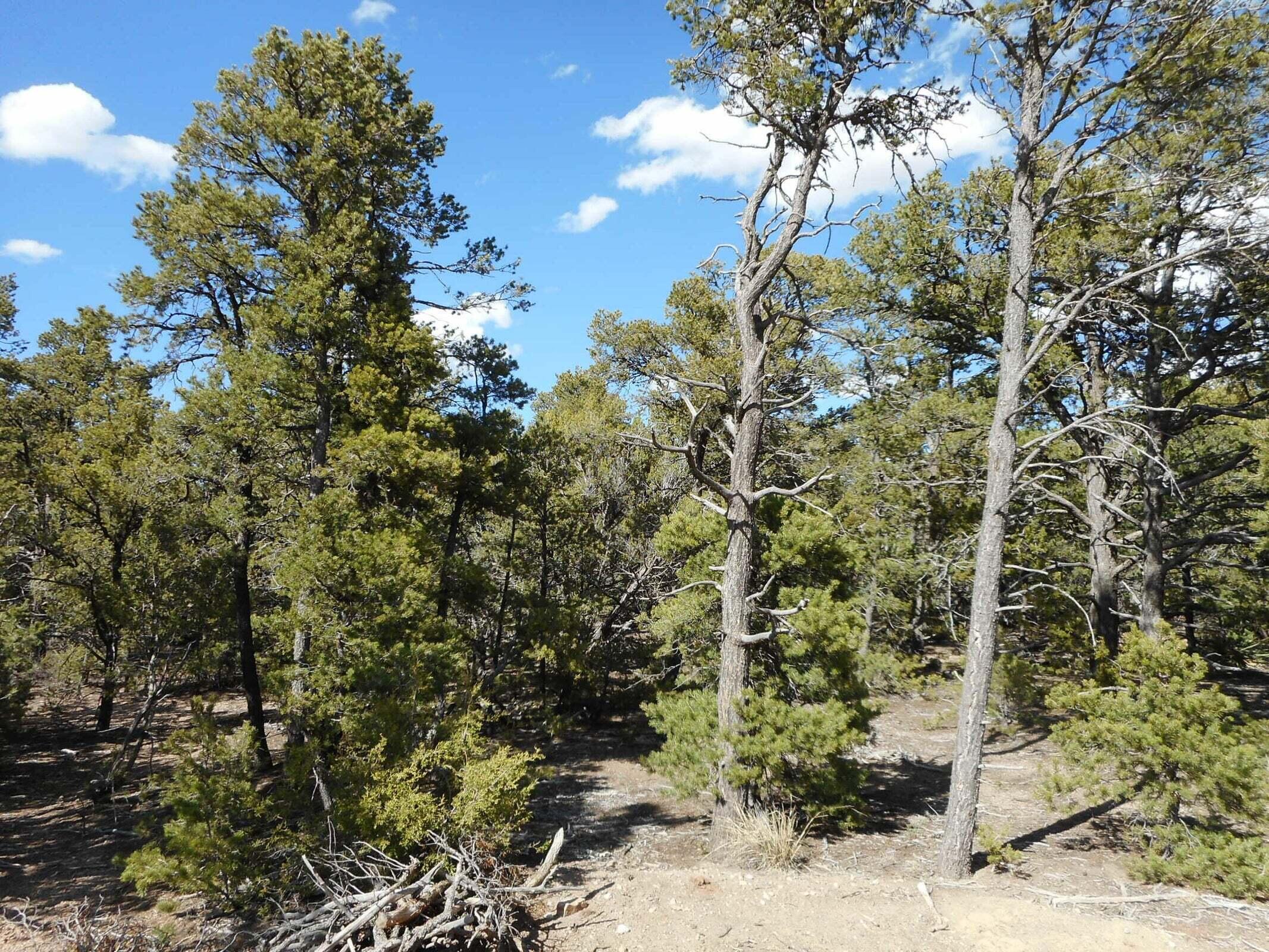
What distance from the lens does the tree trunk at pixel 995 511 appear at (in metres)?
6.71

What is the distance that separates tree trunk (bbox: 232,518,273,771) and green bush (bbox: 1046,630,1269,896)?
12.5m

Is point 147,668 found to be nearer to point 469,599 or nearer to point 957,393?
point 469,599

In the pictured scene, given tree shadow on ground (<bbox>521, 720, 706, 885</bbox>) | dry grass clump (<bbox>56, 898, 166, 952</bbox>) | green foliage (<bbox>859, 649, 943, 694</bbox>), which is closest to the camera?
dry grass clump (<bbox>56, 898, 166, 952</bbox>)

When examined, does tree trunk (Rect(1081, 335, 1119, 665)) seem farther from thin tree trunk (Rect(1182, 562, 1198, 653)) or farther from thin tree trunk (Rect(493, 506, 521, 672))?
thin tree trunk (Rect(493, 506, 521, 672))

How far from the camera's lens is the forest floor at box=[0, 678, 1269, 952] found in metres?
5.36

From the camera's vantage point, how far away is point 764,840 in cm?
733

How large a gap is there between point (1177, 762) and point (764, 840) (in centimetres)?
405

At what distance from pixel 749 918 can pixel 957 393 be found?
30.7 ft

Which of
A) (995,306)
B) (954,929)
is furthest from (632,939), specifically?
(995,306)

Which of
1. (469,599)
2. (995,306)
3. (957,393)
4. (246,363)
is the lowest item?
(469,599)

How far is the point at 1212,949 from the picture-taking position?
4.97 metres

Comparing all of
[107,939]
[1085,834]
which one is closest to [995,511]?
[1085,834]

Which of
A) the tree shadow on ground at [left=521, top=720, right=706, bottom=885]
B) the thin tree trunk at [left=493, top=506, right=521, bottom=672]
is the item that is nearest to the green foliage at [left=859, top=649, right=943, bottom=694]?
the tree shadow on ground at [left=521, top=720, right=706, bottom=885]

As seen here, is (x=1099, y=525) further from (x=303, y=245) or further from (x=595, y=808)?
(x=303, y=245)
